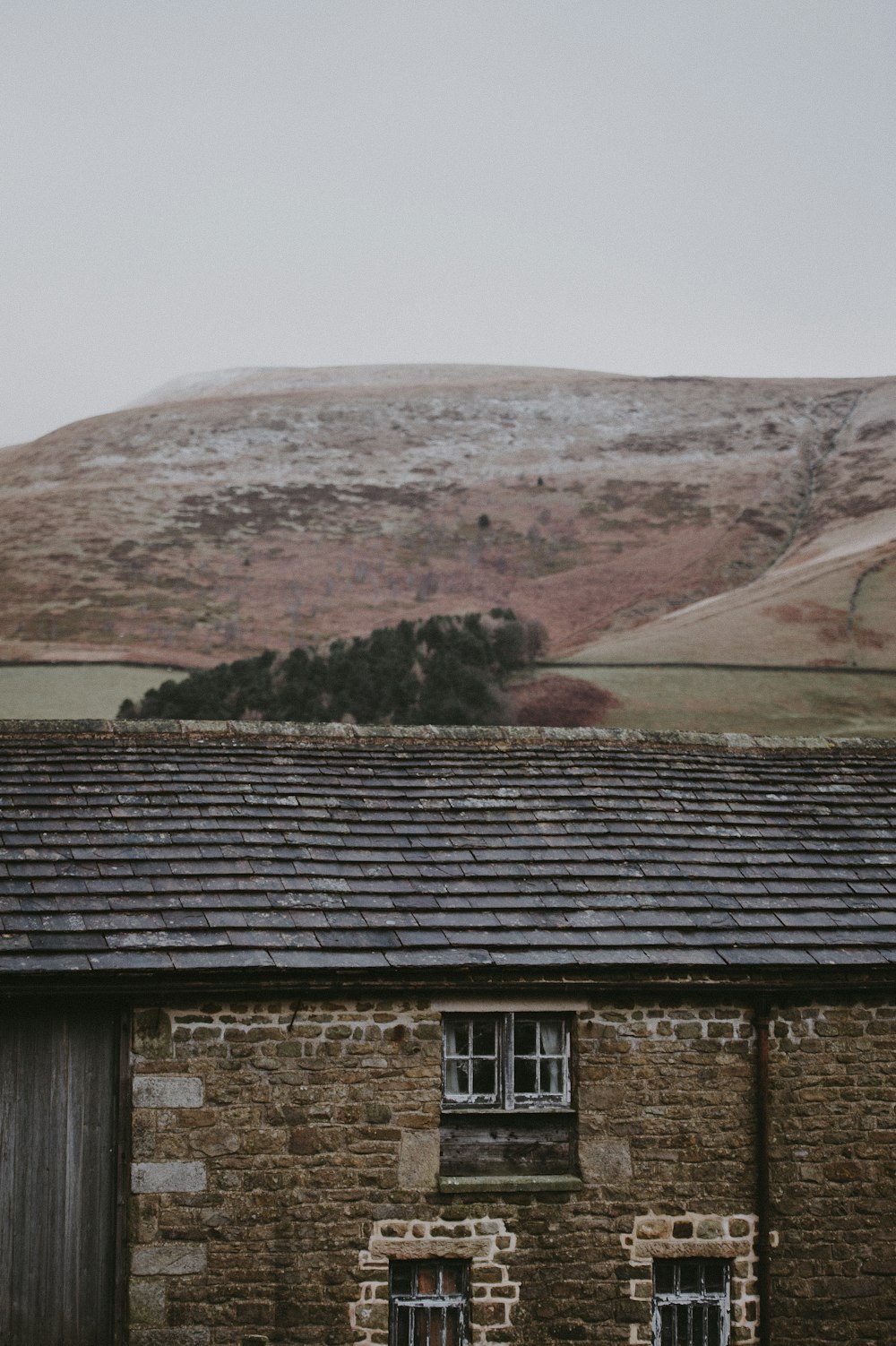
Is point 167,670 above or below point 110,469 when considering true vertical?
below

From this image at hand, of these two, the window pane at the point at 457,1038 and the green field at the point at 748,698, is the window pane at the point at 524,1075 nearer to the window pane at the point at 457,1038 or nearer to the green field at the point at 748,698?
the window pane at the point at 457,1038

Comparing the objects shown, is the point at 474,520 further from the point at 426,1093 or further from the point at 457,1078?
the point at 426,1093

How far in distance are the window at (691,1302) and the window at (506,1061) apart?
4.99ft

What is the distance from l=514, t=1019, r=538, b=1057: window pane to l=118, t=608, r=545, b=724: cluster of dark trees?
138ft

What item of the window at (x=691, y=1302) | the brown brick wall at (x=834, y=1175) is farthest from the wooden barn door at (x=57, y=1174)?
the brown brick wall at (x=834, y=1175)

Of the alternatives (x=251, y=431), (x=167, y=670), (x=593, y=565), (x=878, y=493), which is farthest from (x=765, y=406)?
(x=167, y=670)

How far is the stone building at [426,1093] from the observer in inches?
357

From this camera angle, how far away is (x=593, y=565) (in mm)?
94438

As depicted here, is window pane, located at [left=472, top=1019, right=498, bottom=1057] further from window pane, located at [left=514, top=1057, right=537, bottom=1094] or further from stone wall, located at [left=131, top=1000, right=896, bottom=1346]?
stone wall, located at [left=131, top=1000, right=896, bottom=1346]

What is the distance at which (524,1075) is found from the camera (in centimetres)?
983

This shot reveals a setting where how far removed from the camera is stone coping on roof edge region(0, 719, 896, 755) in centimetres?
1264

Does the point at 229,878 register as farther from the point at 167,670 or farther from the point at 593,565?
the point at 593,565

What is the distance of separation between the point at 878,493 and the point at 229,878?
311 ft

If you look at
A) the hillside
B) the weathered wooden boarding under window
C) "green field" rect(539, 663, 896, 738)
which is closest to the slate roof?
the weathered wooden boarding under window
